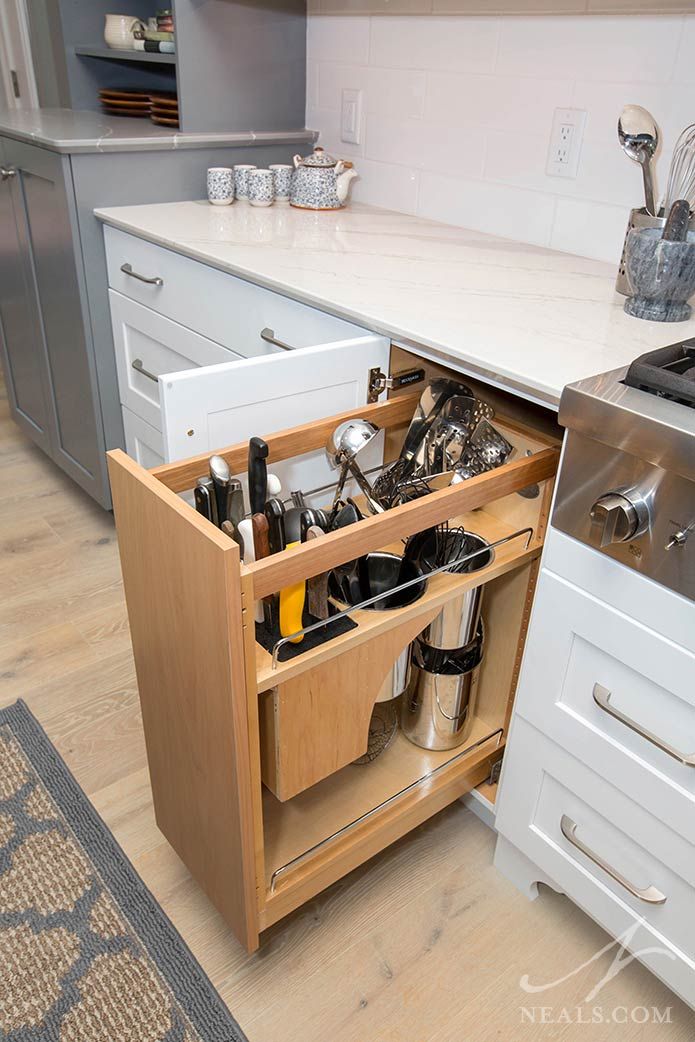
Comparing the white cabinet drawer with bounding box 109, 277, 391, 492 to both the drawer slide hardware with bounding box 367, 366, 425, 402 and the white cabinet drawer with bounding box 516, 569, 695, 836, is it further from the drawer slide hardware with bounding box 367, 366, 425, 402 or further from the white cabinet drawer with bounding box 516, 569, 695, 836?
the white cabinet drawer with bounding box 516, 569, 695, 836

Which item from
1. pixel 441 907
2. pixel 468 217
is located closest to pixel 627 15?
pixel 468 217

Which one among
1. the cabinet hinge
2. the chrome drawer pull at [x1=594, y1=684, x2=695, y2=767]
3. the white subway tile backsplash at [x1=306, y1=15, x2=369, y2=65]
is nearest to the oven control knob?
the chrome drawer pull at [x1=594, y1=684, x2=695, y2=767]

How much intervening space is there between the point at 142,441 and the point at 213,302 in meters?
0.56

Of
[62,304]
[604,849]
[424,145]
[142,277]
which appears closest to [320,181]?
[424,145]

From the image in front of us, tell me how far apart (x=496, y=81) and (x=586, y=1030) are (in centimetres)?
166

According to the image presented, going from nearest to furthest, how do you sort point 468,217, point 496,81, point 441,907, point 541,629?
point 541,629, point 441,907, point 496,81, point 468,217

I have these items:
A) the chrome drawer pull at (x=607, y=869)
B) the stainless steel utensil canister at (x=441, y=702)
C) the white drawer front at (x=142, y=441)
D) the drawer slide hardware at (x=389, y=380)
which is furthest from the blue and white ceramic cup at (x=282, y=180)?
the chrome drawer pull at (x=607, y=869)

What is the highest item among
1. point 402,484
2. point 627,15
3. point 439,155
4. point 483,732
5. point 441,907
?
point 627,15

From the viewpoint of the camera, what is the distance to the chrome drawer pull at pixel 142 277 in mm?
1649

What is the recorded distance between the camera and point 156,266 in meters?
1.65

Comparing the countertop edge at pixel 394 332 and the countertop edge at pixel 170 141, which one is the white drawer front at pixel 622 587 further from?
the countertop edge at pixel 170 141

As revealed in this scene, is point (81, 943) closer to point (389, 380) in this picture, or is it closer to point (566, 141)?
point (389, 380)

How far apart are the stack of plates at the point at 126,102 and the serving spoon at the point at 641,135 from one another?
138 centimetres

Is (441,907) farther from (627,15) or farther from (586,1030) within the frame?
(627,15)
